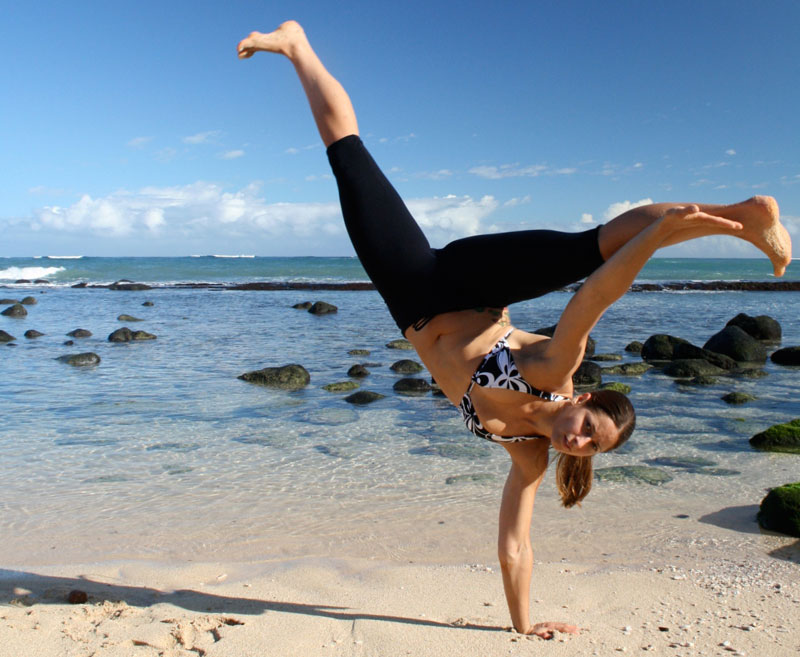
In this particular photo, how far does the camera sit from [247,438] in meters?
8.67

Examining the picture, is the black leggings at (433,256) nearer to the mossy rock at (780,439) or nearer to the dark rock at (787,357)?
the mossy rock at (780,439)

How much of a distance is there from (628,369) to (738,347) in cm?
319

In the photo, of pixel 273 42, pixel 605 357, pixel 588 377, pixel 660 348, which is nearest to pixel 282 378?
pixel 588 377

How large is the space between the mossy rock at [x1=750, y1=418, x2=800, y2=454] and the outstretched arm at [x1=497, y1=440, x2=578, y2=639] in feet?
17.8

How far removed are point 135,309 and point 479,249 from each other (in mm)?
27517

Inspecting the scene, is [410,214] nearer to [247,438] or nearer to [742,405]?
[247,438]

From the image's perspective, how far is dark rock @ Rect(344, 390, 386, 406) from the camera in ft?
35.7

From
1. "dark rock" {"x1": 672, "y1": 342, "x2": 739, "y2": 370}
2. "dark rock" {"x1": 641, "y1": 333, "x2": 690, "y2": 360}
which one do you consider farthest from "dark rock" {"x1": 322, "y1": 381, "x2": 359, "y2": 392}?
"dark rock" {"x1": 672, "y1": 342, "x2": 739, "y2": 370}

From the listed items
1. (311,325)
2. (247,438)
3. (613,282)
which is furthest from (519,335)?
(311,325)

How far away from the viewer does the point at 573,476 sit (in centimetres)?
376

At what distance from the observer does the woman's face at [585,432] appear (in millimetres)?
3150

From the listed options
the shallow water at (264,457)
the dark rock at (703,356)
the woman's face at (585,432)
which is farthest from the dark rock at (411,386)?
the woman's face at (585,432)

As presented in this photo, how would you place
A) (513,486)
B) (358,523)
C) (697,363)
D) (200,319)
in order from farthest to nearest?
(200,319)
(697,363)
(358,523)
(513,486)

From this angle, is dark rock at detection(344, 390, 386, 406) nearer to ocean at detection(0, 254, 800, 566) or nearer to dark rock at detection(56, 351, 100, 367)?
ocean at detection(0, 254, 800, 566)
